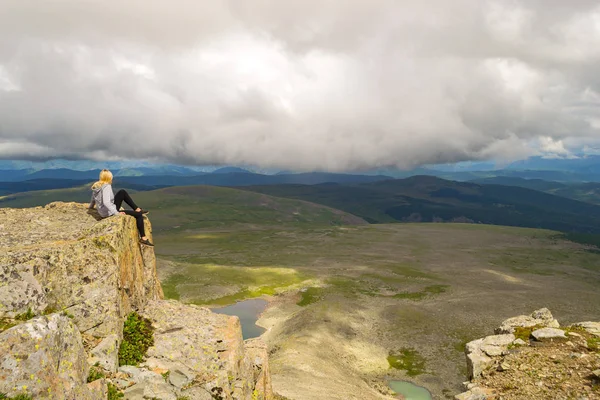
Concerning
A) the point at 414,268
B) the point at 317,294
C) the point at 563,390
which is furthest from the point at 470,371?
the point at 414,268

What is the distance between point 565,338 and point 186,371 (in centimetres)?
3296

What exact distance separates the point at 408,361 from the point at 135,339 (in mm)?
64249

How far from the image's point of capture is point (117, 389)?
1571 cm

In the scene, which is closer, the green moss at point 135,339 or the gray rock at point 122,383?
the gray rock at point 122,383

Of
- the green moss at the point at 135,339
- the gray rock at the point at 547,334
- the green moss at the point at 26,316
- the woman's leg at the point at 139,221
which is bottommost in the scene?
the gray rock at the point at 547,334

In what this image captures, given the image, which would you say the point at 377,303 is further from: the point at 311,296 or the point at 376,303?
the point at 311,296

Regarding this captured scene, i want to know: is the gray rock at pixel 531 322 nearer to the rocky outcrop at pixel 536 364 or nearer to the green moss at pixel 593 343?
the rocky outcrop at pixel 536 364

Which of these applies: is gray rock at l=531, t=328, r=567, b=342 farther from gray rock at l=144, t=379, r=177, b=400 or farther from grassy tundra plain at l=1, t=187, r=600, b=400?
gray rock at l=144, t=379, r=177, b=400

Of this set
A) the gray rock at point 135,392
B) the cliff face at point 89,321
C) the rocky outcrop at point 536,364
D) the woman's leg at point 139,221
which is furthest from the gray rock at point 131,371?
the rocky outcrop at point 536,364

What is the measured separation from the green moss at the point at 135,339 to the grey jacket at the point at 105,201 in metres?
7.00

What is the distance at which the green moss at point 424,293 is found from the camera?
4405 inches

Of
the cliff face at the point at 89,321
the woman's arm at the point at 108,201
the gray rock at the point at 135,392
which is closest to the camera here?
the cliff face at the point at 89,321

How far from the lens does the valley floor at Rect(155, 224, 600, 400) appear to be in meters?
61.5

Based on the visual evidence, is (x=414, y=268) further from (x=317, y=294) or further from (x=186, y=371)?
(x=186, y=371)
